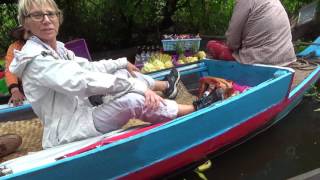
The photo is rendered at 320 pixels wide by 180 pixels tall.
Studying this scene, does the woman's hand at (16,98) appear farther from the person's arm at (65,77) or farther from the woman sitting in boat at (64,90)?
the person's arm at (65,77)

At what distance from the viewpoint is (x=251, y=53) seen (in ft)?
13.8

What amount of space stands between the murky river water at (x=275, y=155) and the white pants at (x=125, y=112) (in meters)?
0.70

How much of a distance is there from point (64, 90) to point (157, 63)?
269 centimetres

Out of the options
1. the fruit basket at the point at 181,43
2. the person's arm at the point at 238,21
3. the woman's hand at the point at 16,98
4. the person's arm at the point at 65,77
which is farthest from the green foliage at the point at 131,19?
the person's arm at the point at 65,77

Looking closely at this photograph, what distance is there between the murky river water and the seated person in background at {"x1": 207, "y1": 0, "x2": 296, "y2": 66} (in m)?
0.70

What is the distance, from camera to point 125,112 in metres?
2.88

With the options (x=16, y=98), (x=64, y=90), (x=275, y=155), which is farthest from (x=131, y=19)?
(x=64, y=90)

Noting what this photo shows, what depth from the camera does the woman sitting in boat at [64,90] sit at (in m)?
2.56

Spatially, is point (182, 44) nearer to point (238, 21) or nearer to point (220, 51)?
point (220, 51)

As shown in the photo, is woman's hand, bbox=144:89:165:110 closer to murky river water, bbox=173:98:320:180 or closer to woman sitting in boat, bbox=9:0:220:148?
woman sitting in boat, bbox=9:0:220:148

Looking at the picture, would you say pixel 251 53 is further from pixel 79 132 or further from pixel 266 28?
pixel 79 132

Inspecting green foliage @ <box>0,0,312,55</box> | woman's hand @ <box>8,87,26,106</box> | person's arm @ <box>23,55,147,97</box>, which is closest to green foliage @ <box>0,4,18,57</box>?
green foliage @ <box>0,0,312,55</box>

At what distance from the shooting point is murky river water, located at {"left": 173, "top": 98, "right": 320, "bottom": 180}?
356 cm

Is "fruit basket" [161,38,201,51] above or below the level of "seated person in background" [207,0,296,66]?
below
